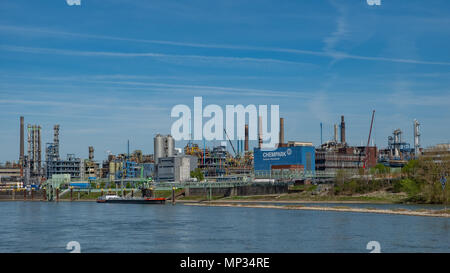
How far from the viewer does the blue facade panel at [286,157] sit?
6973 inches

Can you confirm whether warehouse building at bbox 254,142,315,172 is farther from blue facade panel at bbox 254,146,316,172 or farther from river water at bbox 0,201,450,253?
river water at bbox 0,201,450,253

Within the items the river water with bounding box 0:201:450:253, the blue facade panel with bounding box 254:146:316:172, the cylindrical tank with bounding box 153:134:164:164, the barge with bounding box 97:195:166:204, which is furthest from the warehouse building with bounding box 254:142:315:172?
the river water with bounding box 0:201:450:253

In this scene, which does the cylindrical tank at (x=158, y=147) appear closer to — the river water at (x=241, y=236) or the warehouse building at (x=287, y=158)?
the warehouse building at (x=287, y=158)

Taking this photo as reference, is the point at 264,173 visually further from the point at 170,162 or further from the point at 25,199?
the point at 25,199

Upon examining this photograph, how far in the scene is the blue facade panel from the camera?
581 ft

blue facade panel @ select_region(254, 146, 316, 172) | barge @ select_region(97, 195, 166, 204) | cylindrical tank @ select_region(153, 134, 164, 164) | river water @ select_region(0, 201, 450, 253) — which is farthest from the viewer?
cylindrical tank @ select_region(153, 134, 164, 164)

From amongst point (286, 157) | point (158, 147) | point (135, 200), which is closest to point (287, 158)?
point (286, 157)

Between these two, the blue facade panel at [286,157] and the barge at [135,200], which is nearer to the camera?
the barge at [135,200]

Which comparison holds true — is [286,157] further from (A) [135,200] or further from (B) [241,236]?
(B) [241,236]

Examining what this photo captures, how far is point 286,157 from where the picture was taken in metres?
180

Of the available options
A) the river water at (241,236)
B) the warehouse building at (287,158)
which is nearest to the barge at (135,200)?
the warehouse building at (287,158)

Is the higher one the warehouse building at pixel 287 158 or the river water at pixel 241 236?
the warehouse building at pixel 287 158
